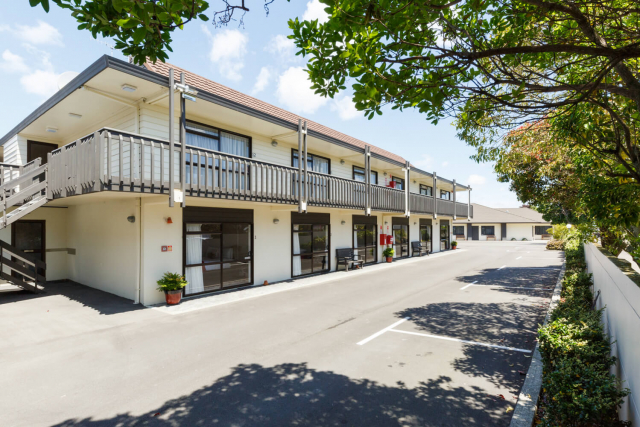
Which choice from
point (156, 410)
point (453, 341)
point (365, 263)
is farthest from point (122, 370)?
point (365, 263)

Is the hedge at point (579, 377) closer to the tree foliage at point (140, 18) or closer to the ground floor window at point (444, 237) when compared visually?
the tree foliage at point (140, 18)

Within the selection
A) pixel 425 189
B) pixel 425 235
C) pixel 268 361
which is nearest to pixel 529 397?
pixel 268 361

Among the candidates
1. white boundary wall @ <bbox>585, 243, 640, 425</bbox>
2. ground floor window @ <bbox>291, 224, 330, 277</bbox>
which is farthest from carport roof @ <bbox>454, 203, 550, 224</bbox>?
white boundary wall @ <bbox>585, 243, 640, 425</bbox>

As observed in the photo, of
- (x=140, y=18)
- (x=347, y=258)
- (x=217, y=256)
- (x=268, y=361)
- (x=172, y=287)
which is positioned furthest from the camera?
(x=347, y=258)

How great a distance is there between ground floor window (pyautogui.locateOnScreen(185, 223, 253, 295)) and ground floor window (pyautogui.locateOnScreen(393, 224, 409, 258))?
13.3m

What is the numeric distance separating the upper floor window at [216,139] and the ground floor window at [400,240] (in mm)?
13729

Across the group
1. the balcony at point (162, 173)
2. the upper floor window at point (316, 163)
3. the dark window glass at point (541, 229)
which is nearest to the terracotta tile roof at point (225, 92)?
the upper floor window at point (316, 163)

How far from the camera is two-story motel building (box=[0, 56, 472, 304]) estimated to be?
867cm

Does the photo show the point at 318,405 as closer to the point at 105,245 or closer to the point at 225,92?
the point at 105,245

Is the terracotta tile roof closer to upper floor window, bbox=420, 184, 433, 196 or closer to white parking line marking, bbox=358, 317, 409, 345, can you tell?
white parking line marking, bbox=358, 317, 409, 345

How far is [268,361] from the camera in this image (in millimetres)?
5758

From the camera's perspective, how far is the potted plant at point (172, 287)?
9.60 m

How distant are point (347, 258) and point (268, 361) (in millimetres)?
11710

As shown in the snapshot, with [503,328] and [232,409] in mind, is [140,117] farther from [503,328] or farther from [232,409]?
[503,328]
